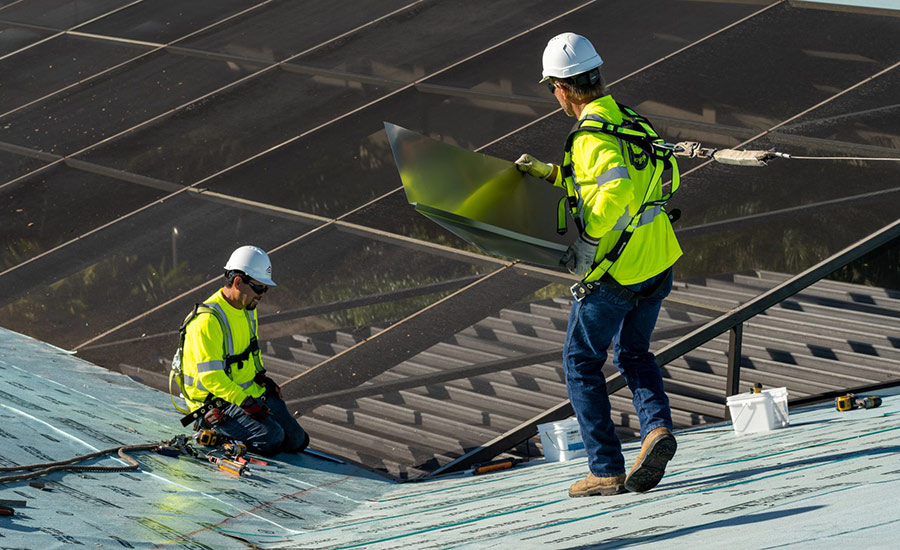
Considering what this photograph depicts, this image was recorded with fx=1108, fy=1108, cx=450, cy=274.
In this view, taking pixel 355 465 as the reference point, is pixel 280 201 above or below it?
above

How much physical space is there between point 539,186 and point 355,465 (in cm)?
274

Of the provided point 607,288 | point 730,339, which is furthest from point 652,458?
point 730,339

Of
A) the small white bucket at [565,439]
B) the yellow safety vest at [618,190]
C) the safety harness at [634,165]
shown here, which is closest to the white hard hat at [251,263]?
the small white bucket at [565,439]

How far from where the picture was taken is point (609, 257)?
191 inches

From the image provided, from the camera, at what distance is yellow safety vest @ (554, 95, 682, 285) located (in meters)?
4.62

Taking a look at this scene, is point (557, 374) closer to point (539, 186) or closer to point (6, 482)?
point (539, 186)

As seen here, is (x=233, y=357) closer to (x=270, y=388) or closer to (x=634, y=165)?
(x=270, y=388)

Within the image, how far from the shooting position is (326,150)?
12.3 metres

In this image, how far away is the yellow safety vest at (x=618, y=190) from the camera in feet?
15.2

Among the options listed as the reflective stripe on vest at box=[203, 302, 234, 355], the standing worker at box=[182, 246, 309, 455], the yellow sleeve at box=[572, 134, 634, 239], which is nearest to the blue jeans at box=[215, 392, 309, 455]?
the standing worker at box=[182, 246, 309, 455]

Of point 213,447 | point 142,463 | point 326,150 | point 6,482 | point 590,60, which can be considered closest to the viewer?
point 590,60

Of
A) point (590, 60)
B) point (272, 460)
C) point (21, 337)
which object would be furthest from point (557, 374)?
point (21, 337)

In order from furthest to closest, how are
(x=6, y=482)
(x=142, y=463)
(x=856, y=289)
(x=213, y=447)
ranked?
1. (x=856, y=289)
2. (x=213, y=447)
3. (x=142, y=463)
4. (x=6, y=482)

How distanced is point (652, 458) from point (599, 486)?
1.21 ft
